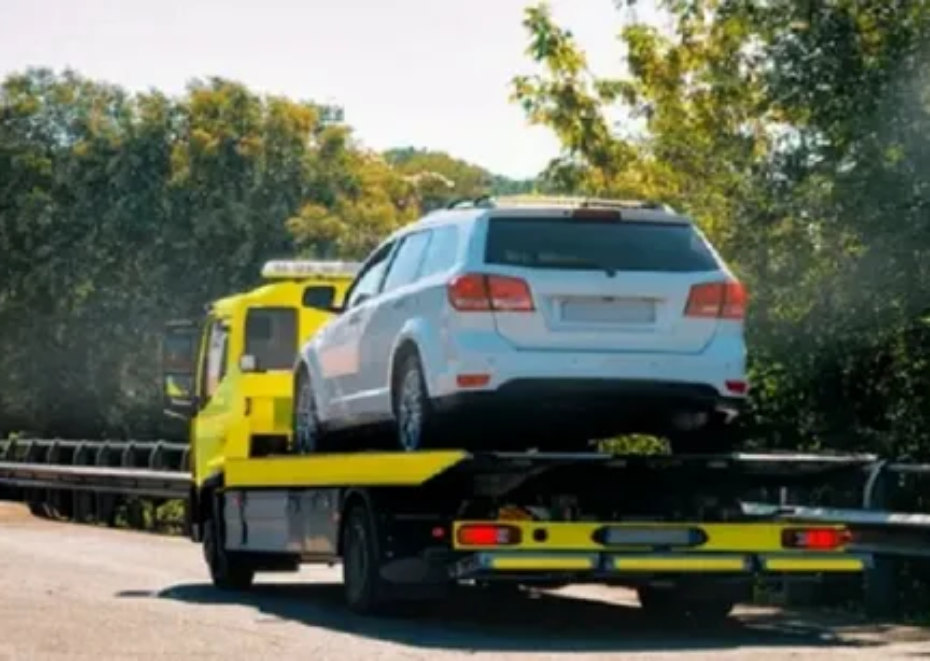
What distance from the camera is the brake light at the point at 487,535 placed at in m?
13.9

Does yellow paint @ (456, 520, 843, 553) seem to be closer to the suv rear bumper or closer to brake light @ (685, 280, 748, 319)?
the suv rear bumper

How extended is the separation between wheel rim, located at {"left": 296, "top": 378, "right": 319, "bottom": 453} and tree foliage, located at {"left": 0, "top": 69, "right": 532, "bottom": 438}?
143 feet

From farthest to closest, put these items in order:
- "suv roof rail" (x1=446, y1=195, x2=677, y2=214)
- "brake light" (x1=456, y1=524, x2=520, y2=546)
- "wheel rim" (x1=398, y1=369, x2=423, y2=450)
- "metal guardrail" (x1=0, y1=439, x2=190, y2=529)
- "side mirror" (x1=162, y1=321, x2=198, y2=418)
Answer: "metal guardrail" (x1=0, y1=439, x2=190, y2=529), "side mirror" (x1=162, y1=321, x2=198, y2=418), "suv roof rail" (x1=446, y1=195, x2=677, y2=214), "wheel rim" (x1=398, y1=369, x2=423, y2=450), "brake light" (x1=456, y1=524, x2=520, y2=546)

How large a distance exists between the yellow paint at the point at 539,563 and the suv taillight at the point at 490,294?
4.54 feet

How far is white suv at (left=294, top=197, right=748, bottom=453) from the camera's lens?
14023 millimetres

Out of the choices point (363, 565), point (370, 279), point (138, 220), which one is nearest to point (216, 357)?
point (370, 279)

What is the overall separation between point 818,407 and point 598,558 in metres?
6.87

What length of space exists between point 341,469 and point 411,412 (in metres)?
0.66

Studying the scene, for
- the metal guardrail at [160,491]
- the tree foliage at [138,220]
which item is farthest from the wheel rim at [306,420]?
the tree foliage at [138,220]

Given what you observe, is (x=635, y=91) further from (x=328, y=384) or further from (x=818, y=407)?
(x=328, y=384)

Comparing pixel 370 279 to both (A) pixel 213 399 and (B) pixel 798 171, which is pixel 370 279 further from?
(B) pixel 798 171

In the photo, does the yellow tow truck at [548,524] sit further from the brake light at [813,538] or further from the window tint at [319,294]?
the window tint at [319,294]

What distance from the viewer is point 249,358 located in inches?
758

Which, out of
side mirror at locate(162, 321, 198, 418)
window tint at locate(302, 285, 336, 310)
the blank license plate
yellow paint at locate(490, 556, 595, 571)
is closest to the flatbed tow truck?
yellow paint at locate(490, 556, 595, 571)
